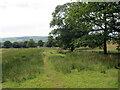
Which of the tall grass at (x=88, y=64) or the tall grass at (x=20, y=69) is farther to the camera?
the tall grass at (x=88, y=64)

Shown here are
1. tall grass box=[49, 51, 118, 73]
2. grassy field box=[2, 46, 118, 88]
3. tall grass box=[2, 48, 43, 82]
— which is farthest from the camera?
tall grass box=[49, 51, 118, 73]

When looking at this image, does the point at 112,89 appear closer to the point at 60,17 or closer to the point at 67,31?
the point at 67,31

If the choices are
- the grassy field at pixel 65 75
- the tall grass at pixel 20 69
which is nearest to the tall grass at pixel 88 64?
the grassy field at pixel 65 75

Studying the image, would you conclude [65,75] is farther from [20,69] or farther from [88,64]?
[20,69]

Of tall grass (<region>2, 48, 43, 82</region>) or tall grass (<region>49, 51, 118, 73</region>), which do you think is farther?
tall grass (<region>49, 51, 118, 73</region>)

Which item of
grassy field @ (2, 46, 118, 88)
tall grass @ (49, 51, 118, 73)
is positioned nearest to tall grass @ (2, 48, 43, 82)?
grassy field @ (2, 46, 118, 88)

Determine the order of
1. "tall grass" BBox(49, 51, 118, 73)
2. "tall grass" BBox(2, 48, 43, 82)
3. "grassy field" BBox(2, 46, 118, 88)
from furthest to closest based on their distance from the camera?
1. "tall grass" BBox(49, 51, 118, 73)
2. "tall grass" BBox(2, 48, 43, 82)
3. "grassy field" BBox(2, 46, 118, 88)

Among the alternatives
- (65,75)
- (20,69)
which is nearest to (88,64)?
(65,75)

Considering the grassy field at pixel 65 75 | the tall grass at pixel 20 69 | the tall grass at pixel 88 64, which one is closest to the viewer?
the grassy field at pixel 65 75

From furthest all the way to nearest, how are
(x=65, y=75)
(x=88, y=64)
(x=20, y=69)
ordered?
1. (x=88, y=64)
2. (x=20, y=69)
3. (x=65, y=75)

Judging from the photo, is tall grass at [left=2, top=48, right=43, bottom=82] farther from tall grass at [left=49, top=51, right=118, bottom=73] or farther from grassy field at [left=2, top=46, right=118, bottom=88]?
tall grass at [left=49, top=51, right=118, bottom=73]

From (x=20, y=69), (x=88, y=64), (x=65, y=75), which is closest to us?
(x=65, y=75)

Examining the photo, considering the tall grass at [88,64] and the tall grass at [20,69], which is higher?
the tall grass at [88,64]

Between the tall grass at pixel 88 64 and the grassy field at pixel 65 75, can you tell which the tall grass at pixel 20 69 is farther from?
the tall grass at pixel 88 64
